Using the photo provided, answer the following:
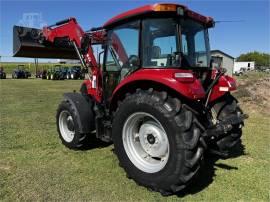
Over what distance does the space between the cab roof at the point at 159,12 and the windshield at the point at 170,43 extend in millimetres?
121

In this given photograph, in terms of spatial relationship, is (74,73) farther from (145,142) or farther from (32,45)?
(145,142)

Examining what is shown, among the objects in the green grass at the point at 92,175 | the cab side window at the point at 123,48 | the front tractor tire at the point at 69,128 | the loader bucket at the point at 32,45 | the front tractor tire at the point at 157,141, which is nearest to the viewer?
the front tractor tire at the point at 157,141

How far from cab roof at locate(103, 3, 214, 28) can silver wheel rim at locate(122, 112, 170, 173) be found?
1.41 meters

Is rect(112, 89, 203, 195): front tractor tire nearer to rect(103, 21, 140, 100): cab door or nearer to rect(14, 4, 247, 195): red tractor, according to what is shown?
rect(14, 4, 247, 195): red tractor

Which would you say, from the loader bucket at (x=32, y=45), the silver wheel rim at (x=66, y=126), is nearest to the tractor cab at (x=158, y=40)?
the silver wheel rim at (x=66, y=126)

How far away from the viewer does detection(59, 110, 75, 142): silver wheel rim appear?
6371mm

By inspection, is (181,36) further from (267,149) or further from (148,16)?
(267,149)

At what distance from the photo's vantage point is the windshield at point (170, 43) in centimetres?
448

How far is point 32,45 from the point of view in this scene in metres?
8.03

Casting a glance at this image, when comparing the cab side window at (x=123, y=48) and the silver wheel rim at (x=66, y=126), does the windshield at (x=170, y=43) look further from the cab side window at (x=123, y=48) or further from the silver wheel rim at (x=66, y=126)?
the silver wheel rim at (x=66, y=126)

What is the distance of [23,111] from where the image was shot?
35.8 feet

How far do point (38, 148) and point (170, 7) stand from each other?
3820 mm

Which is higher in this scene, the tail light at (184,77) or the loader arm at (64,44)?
the loader arm at (64,44)

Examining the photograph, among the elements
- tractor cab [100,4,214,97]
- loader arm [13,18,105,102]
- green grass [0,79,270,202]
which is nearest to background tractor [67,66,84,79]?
loader arm [13,18,105,102]
